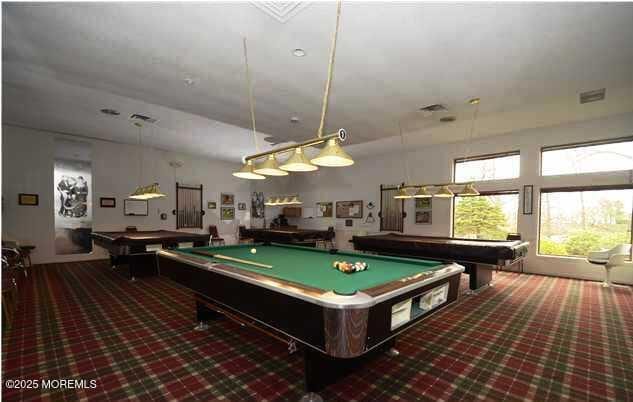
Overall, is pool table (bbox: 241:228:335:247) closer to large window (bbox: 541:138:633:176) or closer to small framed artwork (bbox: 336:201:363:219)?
small framed artwork (bbox: 336:201:363:219)

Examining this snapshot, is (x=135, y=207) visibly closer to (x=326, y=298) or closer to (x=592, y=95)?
(x=326, y=298)

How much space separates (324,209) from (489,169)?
5.39m

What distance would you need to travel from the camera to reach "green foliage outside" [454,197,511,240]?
705 centimetres

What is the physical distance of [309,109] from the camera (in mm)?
4832

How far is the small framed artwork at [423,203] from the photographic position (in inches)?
312

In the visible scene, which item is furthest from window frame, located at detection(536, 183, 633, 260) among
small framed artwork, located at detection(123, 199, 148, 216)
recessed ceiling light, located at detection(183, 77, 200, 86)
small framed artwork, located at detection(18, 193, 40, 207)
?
small framed artwork, located at detection(18, 193, 40, 207)

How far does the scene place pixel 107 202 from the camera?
7.77 metres

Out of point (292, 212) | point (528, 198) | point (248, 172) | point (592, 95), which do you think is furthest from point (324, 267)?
point (292, 212)

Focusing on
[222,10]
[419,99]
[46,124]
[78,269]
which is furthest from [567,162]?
[46,124]

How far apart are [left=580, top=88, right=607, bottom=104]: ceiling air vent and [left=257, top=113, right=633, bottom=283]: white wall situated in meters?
1.51

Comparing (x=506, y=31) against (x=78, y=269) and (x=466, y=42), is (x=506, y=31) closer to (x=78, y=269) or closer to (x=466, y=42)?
(x=466, y=42)

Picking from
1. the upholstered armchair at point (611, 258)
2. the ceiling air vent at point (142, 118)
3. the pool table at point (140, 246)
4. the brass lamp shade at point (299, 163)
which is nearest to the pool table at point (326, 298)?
the brass lamp shade at point (299, 163)

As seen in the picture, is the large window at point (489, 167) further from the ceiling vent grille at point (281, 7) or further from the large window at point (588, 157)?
the ceiling vent grille at point (281, 7)

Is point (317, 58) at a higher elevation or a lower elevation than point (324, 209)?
higher
